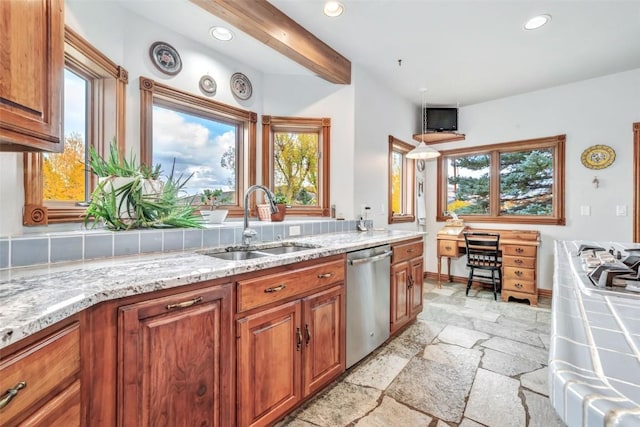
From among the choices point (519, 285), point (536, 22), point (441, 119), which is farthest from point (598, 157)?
Answer: point (536, 22)

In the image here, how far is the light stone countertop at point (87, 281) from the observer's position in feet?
2.37

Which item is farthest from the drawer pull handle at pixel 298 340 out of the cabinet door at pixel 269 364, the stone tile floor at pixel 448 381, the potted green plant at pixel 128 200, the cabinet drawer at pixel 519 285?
the cabinet drawer at pixel 519 285

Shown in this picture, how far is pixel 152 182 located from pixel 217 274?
0.90m

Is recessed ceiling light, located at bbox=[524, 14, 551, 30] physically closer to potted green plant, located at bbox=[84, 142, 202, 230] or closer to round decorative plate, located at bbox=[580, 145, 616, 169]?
round decorative plate, located at bbox=[580, 145, 616, 169]

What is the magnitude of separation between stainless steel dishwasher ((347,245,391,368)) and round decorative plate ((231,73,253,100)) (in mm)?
1938

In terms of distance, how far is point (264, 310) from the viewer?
1421 millimetres

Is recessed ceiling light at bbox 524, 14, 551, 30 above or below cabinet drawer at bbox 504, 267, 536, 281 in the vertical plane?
above

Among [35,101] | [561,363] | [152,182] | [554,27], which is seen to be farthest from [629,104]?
[35,101]

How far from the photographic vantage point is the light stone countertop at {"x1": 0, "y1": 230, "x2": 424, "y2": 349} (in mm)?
→ 721

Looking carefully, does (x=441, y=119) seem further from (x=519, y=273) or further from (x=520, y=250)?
(x=519, y=273)

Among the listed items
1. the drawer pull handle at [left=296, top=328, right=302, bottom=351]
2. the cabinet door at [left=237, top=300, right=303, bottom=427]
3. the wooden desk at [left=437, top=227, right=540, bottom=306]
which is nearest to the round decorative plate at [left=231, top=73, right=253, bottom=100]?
the cabinet door at [left=237, top=300, right=303, bottom=427]

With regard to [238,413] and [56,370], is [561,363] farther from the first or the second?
[238,413]

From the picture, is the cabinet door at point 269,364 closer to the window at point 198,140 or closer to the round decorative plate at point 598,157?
the window at point 198,140

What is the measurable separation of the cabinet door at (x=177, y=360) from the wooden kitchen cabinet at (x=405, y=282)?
1.57 metres
